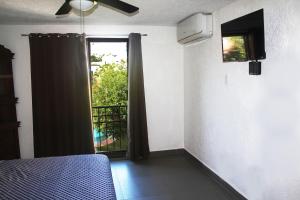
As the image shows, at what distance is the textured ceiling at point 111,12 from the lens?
2715 millimetres

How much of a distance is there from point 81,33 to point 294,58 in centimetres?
297

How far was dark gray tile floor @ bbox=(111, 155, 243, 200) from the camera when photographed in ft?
9.66

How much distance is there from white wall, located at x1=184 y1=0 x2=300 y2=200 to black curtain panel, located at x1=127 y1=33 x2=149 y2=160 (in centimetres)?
84

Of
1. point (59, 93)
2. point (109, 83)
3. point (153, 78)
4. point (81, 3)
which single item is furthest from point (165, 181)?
point (81, 3)

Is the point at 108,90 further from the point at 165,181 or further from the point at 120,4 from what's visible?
the point at 120,4

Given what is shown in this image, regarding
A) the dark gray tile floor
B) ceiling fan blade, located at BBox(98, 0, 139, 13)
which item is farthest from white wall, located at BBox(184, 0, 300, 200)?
ceiling fan blade, located at BBox(98, 0, 139, 13)

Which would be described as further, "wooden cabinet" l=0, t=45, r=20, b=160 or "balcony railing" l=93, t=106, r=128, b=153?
"balcony railing" l=93, t=106, r=128, b=153

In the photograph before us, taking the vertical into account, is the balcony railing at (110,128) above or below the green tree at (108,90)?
below

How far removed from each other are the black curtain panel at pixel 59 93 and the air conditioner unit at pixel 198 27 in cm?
155

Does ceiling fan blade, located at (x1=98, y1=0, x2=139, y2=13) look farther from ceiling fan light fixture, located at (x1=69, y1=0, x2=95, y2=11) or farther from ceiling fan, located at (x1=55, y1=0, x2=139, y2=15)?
ceiling fan light fixture, located at (x1=69, y1=0, x2=95, y2=11)

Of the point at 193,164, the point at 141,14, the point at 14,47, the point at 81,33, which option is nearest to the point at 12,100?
the point at 14,47

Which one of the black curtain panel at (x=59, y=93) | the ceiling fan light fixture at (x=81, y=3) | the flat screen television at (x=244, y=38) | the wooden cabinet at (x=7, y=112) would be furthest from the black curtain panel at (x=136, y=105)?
the ceiling fan light fixture at (x=81, y=3)

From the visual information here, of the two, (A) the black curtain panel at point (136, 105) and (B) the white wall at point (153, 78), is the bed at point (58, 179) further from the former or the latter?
(B) the white wall at point (153, 78)

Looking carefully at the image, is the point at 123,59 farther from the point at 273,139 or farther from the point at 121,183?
the point at 273,139
